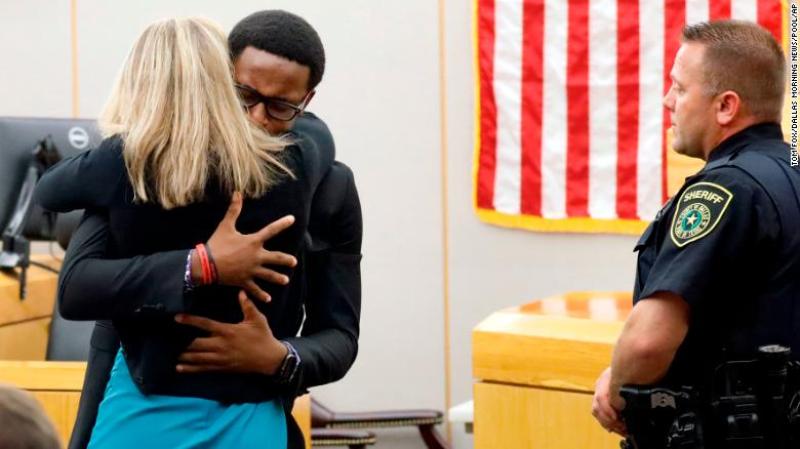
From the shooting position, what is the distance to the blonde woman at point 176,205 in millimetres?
1675

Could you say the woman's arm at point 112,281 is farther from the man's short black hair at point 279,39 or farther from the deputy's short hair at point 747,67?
the deputy's short hair at point 747,67

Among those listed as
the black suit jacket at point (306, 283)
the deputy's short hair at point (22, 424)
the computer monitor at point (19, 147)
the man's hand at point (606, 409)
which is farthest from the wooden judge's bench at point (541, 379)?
the deputy's short hair at point (22, 424)

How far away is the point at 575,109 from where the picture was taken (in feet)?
14.1

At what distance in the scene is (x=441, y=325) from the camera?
4562 mm

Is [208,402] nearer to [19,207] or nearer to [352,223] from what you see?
[352,223]

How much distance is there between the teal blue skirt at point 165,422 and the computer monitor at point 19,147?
2.10 meters

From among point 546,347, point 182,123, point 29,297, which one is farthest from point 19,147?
point 182,123

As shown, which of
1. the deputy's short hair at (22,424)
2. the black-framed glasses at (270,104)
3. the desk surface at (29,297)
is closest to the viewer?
the deputy's short hair at (22,424)

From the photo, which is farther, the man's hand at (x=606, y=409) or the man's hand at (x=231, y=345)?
the man's hand at (x=606, y=409)

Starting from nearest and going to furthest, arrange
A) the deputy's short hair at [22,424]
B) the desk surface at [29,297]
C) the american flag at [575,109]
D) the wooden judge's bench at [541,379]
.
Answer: the deputy's short hair at [22,424] < the wooden judge's bench at [541,379] < the desk surface at [29,297] < the american flag at [575,109]

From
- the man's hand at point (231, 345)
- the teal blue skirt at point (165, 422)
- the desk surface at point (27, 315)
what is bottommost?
the desk surface at point (27, 315)

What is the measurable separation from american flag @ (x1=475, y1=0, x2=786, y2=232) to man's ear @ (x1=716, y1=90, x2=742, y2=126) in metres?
2.06

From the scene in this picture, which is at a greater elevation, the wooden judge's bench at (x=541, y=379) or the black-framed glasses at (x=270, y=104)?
the black-framed glasses at (x=270, y=104)

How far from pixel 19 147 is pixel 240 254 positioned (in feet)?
7.41
